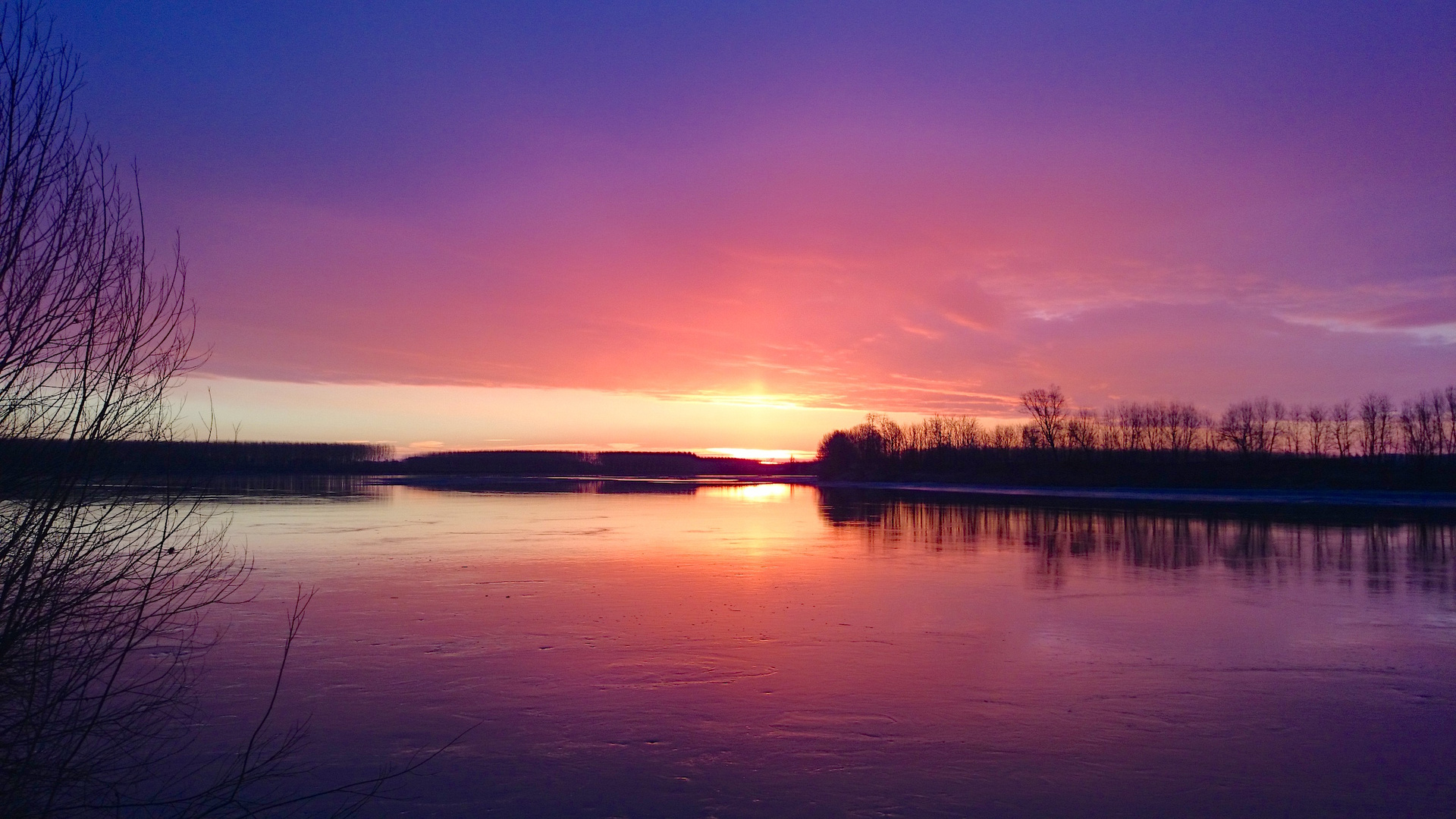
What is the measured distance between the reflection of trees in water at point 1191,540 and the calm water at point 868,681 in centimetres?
31

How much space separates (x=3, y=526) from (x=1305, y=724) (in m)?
9.52

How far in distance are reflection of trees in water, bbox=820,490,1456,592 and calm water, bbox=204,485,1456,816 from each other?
305mm

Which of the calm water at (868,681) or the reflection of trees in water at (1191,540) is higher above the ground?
the reflection of trees in water at (1191,540)

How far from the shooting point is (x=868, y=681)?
898 cm

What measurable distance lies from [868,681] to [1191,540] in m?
18.1

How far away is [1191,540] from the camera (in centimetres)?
2339

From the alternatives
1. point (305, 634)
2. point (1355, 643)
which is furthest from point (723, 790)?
point (1355, 643)

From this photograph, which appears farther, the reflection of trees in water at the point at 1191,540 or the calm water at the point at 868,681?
A: the reflection of trees in water at the point at 1191,540

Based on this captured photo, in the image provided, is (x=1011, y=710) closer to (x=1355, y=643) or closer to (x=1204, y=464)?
(x=1355, y=643)

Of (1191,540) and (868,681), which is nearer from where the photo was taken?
(868,681)

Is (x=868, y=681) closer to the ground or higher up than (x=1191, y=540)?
closer to the ground

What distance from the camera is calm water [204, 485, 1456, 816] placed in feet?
20.5

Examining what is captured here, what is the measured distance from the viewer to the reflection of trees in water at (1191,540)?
17734 mm

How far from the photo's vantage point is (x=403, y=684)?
28.6 ft
